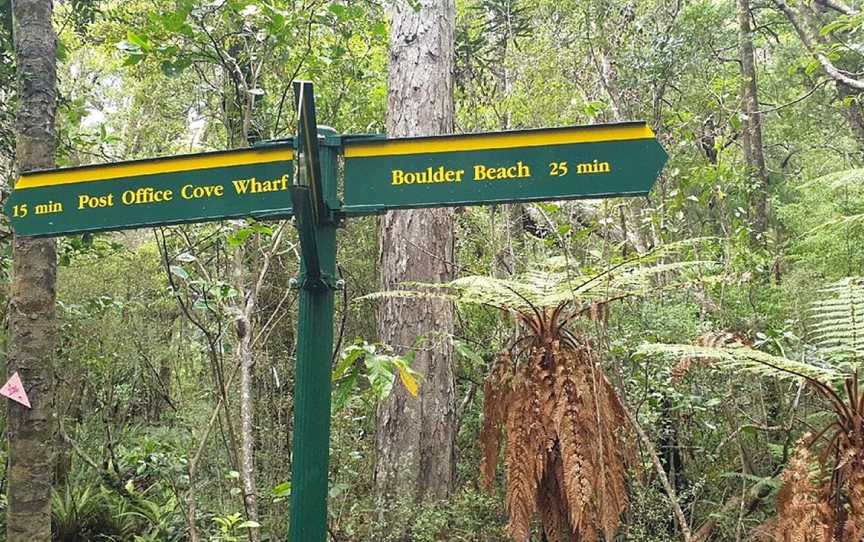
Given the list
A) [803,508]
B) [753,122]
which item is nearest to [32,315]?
[803,508]

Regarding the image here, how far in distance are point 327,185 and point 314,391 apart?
0.58 m

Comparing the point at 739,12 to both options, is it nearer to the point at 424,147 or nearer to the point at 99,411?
the point at 424,147

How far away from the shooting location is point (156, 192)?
1.97 metres

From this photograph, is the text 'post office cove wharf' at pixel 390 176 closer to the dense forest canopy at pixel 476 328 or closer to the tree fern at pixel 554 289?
the dense forest canopy at pixel 476 328

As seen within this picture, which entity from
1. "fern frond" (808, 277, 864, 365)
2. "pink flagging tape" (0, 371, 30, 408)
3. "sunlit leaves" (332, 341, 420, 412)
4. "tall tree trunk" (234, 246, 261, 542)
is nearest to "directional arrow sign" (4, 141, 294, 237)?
"sunlit leaves" (332, 341, 420, 412)

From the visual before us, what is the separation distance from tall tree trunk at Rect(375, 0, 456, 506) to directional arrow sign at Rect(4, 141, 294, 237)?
6.16 feet

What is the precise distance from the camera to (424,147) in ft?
6.14

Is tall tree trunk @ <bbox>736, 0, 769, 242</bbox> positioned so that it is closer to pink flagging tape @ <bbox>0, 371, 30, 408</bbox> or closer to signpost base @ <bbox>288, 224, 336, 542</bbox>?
signpost base @ <bbox>288, 224, 336, 542</bbox>

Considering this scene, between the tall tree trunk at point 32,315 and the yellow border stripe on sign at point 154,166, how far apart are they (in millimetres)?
1146

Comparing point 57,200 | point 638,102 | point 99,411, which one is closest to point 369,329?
point 99,411

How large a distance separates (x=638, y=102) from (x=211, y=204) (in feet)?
15.0

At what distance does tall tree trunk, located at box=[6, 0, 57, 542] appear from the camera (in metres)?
3.05

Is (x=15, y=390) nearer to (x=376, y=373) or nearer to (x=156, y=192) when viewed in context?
(x=156, y=192)

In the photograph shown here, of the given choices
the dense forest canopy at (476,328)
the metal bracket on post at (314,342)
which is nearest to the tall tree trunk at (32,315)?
the dense forest canopy at (476,328)
